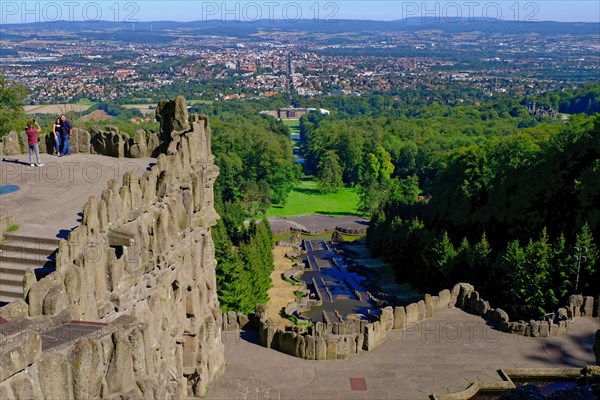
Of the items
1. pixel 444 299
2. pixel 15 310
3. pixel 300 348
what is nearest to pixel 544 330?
pixel 444 299

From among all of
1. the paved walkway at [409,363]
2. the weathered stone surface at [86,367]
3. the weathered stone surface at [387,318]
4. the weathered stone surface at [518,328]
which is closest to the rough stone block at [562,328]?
the paved walkway at [409,363]

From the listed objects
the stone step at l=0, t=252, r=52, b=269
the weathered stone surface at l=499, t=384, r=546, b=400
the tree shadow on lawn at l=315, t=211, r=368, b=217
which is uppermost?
the weathered stone surface at l=499, t=384, r=546, b=400

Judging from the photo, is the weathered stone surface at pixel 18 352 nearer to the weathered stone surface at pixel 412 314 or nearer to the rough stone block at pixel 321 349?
the rough stone block at pixel 321 349

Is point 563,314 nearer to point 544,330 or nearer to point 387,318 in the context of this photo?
point 544,330

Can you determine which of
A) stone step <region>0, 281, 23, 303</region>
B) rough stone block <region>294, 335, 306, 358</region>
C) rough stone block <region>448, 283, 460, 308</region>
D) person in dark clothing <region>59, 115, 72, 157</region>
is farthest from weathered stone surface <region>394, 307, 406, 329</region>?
stone step <region>0, 281, 23, 303</region>

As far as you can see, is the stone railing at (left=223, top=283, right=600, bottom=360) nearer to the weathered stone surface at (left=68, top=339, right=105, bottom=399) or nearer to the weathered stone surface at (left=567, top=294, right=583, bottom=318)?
the weathered stone surface at (left=567, top=294, right=583, bottom=318)

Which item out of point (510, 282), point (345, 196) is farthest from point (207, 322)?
point (345, 196)
